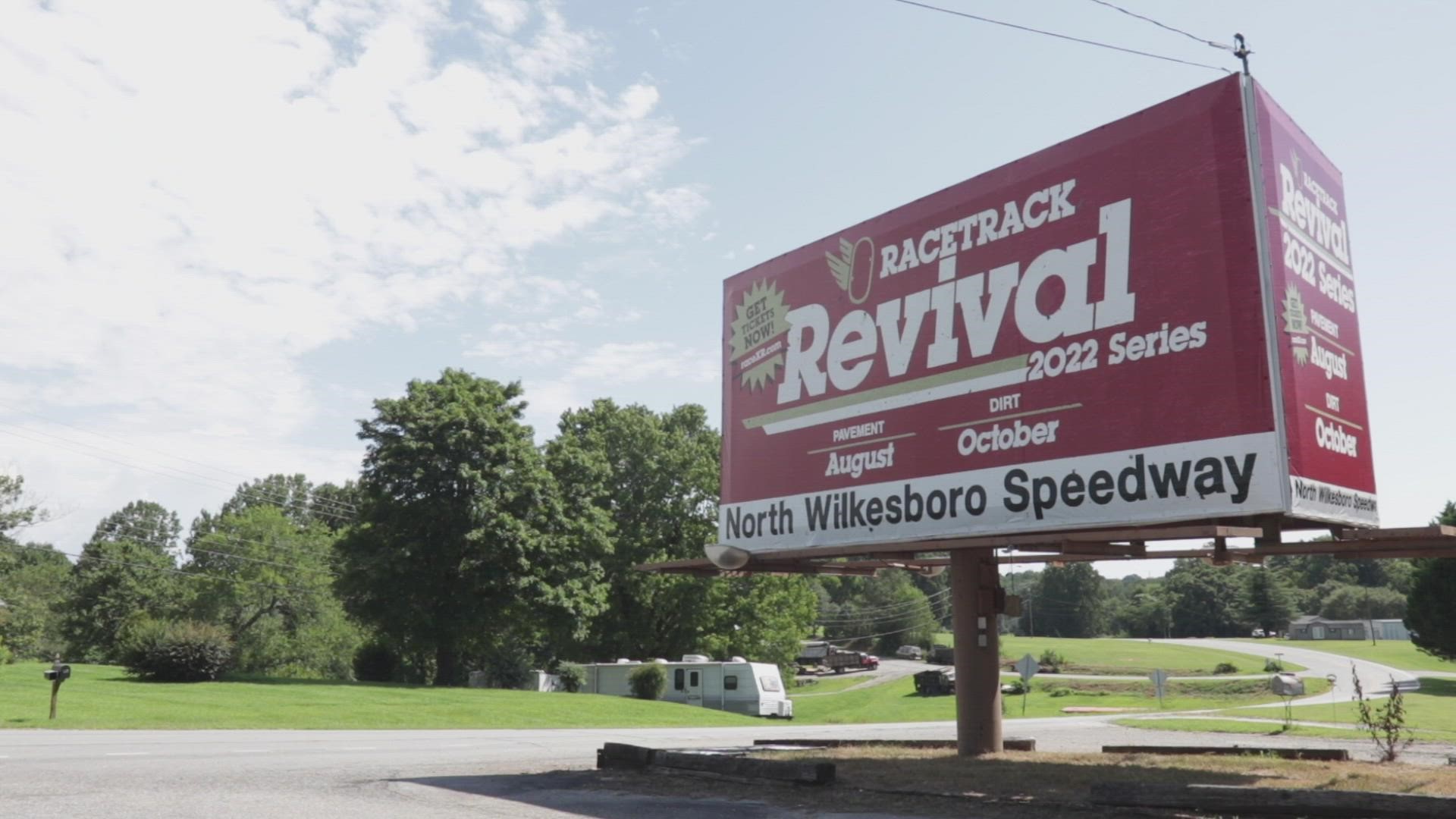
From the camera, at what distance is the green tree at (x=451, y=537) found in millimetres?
43000

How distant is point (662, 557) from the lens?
184 ft

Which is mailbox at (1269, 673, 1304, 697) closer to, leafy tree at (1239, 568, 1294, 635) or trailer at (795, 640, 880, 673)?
trailer at (795, 640, 880, 673)

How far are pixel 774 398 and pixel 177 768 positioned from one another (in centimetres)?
1042

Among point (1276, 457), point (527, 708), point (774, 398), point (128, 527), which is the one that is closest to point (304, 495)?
point (128, 527)

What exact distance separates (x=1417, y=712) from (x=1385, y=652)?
7219cm

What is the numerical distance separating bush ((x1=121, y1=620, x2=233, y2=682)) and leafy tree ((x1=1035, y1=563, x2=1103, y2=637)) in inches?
5347

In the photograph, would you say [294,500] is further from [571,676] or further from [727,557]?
[727,557]

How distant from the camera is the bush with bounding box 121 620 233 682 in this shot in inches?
1453

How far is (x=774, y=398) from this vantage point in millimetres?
18766

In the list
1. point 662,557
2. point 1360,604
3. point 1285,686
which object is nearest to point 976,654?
point 1285,686

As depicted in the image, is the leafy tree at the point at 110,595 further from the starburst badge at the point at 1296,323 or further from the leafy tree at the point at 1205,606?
the leafy tree at the point at 1205,606

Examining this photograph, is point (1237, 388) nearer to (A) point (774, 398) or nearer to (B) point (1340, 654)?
(A) point (774, 398)

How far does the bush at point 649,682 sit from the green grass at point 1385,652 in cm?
5860

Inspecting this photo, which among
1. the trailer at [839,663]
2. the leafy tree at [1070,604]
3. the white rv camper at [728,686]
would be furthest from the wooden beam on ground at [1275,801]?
the leafy tree at [1070,604]
